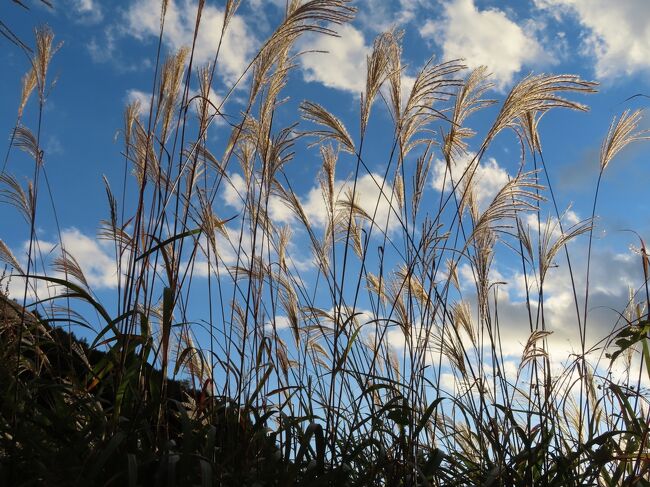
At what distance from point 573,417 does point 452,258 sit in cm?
107

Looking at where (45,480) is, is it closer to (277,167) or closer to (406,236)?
(277,167)

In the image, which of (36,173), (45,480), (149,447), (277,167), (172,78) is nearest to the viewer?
(45,480)

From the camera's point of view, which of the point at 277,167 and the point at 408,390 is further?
the point at 277,167

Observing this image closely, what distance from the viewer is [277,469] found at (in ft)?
7.92

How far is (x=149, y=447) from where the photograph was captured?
7.79ft

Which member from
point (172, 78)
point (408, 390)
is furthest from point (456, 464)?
point (172, 78)

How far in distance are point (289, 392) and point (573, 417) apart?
1.57m

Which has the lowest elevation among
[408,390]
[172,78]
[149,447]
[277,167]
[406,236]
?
[149,447]

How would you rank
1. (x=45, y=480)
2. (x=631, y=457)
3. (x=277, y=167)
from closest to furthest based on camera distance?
(x=45, y=480) → (x=631, y=457) → (x=277, y=167)

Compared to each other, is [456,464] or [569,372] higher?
[569,372]

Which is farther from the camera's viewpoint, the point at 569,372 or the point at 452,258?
the point at 452,258

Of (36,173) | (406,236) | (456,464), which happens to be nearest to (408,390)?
(456,464)

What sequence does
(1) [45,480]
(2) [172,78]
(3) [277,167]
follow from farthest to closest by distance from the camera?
1. (3) [277,167]
2. (2) [172,78]
3. (1) [45,480]

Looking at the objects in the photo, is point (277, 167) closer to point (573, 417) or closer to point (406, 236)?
point (406, 236)
